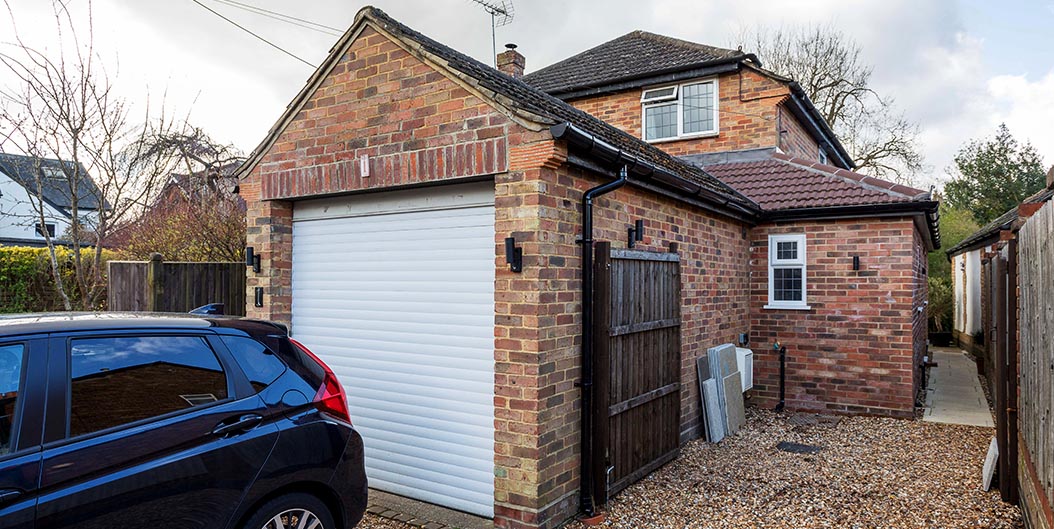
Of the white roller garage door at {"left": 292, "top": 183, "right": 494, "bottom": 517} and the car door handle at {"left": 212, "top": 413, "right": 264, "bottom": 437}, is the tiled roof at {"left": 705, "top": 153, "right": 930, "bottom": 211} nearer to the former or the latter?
the white roller garage door at {"left": 292, "top": 183, "right": 494, "bottom": 517}

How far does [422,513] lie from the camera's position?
4828 mm

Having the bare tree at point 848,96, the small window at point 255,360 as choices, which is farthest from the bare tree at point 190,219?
the bare tree at point 848,96

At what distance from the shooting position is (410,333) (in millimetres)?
5199

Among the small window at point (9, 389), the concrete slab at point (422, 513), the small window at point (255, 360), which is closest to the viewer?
the small window at point (9, 389)

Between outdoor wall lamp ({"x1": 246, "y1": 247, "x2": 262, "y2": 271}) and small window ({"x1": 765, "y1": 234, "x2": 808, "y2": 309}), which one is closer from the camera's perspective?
outdoor wall lamp ({"x1": 246, "y1": 247, "x2": 262, "y2": 271})

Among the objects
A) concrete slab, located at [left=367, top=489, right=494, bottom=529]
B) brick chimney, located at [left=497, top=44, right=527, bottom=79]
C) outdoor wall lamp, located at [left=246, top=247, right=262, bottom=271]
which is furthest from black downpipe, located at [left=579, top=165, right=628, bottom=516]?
brick chimney, located at [left=497, top=44, right=527, bottom=79]

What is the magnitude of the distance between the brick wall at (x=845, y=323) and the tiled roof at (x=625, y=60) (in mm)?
3901

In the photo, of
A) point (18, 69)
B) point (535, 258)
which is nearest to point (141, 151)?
point (18, 69)

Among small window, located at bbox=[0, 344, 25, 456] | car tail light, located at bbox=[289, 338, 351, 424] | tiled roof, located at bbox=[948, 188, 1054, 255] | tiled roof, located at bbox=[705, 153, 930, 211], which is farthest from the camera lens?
tiled roof, located at bbox=[948, 188, 1054, 255]

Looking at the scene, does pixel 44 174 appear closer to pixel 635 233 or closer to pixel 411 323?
pixel 411 323

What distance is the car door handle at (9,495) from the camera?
7.28 feet

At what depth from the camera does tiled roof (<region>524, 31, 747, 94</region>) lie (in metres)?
11.4

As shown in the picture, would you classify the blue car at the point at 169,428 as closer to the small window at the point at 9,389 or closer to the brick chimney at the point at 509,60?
the small window at the point at 9,389

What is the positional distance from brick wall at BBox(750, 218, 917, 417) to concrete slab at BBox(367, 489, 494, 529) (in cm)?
595
